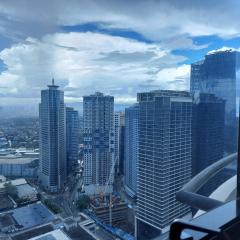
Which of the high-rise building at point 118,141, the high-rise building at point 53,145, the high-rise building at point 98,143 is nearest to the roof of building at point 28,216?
the high-rise building at point 53,145

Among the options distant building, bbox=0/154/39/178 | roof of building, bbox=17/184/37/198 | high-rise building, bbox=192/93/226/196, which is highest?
high-rise building, bbox=192/93/226/196

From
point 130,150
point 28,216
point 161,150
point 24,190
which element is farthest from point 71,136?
point 28,216

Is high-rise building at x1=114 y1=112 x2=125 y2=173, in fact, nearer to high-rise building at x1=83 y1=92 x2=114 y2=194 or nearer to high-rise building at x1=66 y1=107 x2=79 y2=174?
high-rise building at x1=83 y1=92 x2=114 y2=194

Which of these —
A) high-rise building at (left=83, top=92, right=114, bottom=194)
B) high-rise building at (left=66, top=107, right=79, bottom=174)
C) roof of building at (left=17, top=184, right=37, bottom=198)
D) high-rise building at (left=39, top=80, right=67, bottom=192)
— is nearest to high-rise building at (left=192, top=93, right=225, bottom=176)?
high-rise building at (left=66, top=107, right=79, bottom=174)

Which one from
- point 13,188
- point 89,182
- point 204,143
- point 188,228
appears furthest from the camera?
point 89,182

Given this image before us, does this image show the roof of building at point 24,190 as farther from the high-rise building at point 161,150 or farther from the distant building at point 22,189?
the high-rise building at point 161,150

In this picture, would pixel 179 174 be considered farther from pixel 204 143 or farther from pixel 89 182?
pixel 89 182

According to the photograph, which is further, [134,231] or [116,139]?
[116,139]

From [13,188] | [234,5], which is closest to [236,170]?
[234,5]
